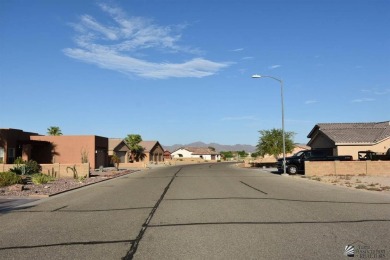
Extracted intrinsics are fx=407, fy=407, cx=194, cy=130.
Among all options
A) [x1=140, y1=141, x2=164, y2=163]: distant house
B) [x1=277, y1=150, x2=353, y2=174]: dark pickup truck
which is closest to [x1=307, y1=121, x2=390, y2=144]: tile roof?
[x1=277, y1=150, x2=353, y2=174]: dark pickup truck

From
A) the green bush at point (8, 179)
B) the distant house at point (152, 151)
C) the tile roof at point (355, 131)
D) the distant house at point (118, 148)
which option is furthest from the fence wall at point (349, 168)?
the distant house at point (152, 151)

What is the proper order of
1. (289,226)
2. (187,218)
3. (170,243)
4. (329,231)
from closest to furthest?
(170,243) → (329,231) → (289,226) → (187,218)

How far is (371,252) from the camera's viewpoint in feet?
23.6

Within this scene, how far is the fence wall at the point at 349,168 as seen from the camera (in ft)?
105

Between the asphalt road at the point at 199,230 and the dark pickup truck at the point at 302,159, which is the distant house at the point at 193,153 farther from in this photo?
the asphalt road at the point at 199,230

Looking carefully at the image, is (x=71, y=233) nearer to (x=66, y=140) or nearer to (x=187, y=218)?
(x=187, y=218)

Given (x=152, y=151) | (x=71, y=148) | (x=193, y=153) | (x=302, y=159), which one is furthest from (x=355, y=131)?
(x=193, y=153)

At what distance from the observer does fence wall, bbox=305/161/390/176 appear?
31.9m

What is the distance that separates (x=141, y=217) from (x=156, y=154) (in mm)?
93524

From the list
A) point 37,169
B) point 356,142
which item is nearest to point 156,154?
point 356,142

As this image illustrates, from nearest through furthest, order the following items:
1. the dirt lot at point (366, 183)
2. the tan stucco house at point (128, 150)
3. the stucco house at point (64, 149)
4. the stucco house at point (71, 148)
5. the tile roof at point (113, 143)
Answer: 1. the dirt lot at point (366, 183)
2. the stucco house at point (64, 149)
3. the stucco house at point (71, 148)
4. the tile roof at point (113, 143)
5. the tan stucco house at point (128, 150)

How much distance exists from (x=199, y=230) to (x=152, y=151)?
3534 inches

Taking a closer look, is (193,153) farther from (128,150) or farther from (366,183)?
(366,183)

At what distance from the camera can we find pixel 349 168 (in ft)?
106
